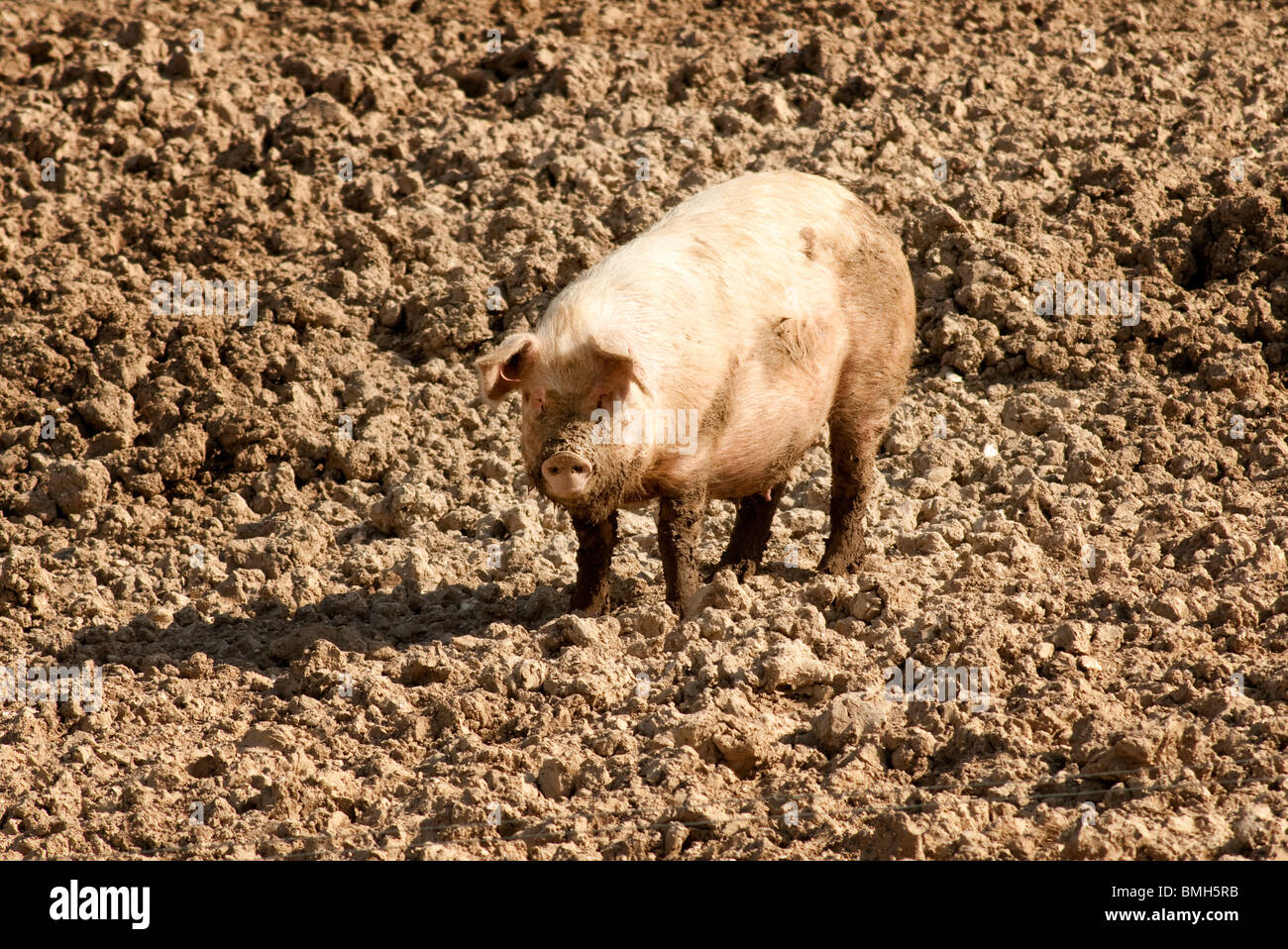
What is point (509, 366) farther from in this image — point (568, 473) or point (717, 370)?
point (717, 370)

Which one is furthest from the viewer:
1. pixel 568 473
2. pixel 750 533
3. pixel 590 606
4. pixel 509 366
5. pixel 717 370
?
pixel 750 533

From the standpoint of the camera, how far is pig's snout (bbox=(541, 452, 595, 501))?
564 cm

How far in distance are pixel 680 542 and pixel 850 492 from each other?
1.05 m

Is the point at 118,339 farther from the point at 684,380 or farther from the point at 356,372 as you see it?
the point at 684,380

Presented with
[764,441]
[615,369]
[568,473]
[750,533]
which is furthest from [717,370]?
[750,533]

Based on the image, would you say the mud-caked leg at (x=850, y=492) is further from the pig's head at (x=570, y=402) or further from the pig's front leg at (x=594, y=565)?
the pig's head at (x=570, y=402)

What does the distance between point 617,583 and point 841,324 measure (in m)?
1.56

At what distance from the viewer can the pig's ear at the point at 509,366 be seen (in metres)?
5.74

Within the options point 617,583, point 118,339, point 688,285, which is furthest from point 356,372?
point 688,285

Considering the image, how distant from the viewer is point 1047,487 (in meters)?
7.39

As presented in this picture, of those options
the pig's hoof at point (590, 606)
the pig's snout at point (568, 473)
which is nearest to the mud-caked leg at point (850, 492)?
the pig's hoof at point (590, 606)

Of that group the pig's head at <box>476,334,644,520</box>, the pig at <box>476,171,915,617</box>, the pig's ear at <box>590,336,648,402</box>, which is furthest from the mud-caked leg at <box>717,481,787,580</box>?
the pig's ear at <box>590,336,648,402</box>

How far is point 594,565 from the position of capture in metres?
6.43

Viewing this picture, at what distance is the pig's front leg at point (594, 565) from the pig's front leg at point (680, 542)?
22 centimetres
